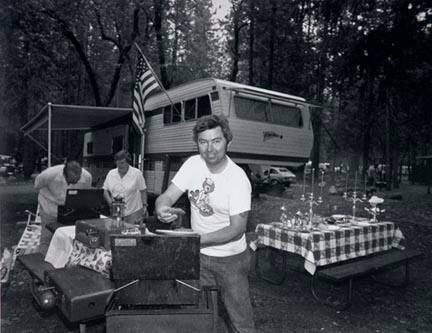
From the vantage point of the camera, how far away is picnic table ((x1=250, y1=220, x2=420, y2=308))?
5051 millimetres

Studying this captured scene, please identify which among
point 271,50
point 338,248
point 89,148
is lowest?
point 338,248

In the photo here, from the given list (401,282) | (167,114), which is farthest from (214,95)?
(401,282)

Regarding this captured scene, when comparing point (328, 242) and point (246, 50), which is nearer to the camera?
point (328, 242)

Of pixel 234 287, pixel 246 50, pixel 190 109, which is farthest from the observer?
pixel 246 50

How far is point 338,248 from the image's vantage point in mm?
5387

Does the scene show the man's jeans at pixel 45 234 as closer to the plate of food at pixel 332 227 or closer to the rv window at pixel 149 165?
the plate of food at pixel 332 227

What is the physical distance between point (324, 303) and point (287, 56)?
24224 mm

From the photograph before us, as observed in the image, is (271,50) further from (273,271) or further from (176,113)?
(273,271)

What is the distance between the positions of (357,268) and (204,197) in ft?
11.4

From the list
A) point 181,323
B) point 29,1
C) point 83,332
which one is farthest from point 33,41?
point 181,323

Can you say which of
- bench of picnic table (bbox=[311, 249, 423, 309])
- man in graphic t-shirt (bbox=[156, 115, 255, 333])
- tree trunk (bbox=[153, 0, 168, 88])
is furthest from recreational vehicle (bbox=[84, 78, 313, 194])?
man in graphic t-shirt (bbox=[156, 115, 255, 333])

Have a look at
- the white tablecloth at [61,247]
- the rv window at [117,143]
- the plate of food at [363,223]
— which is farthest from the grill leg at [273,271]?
the rv window at [117,143]

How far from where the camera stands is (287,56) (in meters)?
27.1

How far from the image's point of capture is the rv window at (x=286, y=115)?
12508mm
